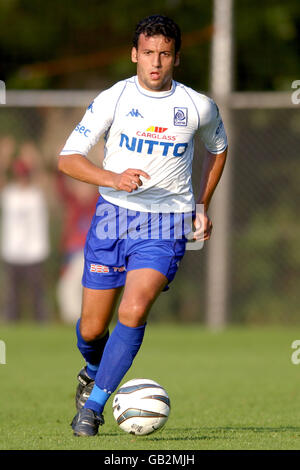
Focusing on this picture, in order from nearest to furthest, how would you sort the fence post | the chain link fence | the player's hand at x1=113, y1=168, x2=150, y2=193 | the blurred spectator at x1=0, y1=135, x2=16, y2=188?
the player's hand at x1=113, y1=168, x2=150, y2=193 → the fence post → the blurred spectator at x1=0, y1=135, x2=16, y2=188 → the chain link fence

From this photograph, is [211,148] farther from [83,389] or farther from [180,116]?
[83,389]

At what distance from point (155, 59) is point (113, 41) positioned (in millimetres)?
12348

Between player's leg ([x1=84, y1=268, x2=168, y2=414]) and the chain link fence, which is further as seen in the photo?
→ the chain link fence

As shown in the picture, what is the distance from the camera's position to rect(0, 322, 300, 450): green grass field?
5.66 metres

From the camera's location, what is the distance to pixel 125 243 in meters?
5.98

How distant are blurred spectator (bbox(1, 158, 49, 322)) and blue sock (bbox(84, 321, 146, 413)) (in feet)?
23.9

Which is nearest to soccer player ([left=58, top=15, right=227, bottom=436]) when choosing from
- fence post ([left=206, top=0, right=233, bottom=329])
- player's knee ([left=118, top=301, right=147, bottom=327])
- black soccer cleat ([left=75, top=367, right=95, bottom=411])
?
player's knee ([left=118, top=301, right=147, bottom=327])

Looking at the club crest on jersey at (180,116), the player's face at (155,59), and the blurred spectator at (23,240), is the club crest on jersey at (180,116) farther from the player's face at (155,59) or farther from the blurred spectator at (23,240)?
the blurred spectator at (23,240)

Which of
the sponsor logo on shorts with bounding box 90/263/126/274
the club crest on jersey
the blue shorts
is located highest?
the club crest on jersey

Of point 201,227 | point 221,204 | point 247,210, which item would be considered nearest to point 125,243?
point 201,227

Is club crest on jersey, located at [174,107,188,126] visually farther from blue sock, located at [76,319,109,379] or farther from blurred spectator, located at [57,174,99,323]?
blurred spectator, located at [57,174,99,323]

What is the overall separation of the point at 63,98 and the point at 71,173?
7.59 metres

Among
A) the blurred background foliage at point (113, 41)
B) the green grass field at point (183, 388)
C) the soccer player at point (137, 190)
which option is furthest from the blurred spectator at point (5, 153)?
the soccer player at point (137, 190)

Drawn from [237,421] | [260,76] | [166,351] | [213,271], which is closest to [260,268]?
[213,271]
